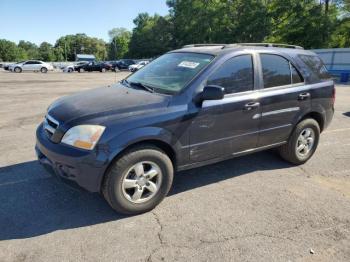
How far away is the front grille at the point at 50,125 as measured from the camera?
141 inches

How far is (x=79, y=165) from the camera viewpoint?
327 centimetres

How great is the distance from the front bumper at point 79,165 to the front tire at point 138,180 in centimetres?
13

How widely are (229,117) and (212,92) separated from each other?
541 millimetres

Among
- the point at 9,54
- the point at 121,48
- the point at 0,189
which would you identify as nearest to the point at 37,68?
the point at 0,189

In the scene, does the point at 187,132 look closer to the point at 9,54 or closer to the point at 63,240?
the point at 63,240

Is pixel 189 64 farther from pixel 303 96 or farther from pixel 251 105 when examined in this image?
pixel 303 96

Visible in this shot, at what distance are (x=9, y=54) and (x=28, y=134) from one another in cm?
A: 11981

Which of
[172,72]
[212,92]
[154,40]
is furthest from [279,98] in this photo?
[154,40]

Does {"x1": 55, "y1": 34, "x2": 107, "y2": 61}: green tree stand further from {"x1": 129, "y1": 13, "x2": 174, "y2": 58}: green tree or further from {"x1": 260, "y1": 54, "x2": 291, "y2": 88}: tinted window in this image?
{"x1": 260, "y1": 54, "x2": 291, "y2": 88}: tinted window

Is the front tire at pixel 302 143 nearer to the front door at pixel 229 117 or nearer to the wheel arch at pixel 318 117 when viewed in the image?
the wheel arch at pixel 318 117

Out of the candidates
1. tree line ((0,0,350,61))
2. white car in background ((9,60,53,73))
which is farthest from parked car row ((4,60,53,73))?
tree line ((0,0,350,61))

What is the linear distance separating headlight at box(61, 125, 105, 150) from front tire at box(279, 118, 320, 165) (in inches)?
119

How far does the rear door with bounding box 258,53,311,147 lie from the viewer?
14.7 feet

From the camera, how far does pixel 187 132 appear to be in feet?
12.5
